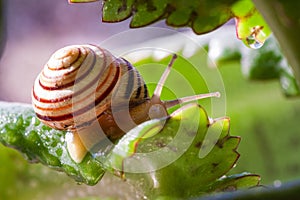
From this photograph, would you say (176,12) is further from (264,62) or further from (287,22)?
(264,62)

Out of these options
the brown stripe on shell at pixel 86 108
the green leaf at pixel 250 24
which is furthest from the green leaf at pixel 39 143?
the green leaf at pixel 250 24

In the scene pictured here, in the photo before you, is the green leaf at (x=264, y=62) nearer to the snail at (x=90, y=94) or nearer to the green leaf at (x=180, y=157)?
the snail at (x=90, y=94)

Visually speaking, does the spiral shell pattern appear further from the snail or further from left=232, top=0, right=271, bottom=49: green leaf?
left=232, top=0, right=271, bottom=49: green leaf

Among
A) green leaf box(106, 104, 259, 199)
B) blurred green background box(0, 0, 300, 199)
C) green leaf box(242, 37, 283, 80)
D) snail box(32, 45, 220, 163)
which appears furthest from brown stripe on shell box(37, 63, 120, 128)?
green leaf box(242, 37, 283, 80)

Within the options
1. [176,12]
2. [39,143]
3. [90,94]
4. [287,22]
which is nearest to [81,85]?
[90,94]

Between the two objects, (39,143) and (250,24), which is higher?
(250,24)

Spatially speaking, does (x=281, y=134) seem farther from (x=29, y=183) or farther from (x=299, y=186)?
(x=299, y=186)
